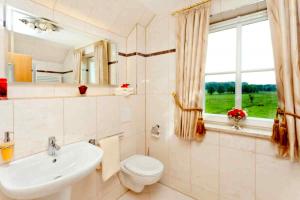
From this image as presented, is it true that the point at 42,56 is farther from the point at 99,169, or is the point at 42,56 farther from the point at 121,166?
the point at 121,166

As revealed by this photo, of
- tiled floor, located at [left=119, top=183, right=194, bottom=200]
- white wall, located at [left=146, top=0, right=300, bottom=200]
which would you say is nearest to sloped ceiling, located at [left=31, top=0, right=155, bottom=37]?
white wall, located at [left=146, top=0, right=300, bottom=200]

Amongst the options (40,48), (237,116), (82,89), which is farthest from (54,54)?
(237,116)

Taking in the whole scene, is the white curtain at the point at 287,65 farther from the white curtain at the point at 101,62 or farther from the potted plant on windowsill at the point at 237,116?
the white curtain at the point at 101,62

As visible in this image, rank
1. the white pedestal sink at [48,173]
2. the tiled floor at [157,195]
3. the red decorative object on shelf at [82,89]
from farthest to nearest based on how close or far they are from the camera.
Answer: the tiled floor at [157,195] < the red decorative object on shelf at [82,89] < the white pedestal sink at [48,173]

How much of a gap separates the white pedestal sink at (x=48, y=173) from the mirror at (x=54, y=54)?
0.62 meters

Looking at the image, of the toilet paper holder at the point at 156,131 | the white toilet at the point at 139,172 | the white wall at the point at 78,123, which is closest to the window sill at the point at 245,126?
the toilet paper holder at the point at 156,131

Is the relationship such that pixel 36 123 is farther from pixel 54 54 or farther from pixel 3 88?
pixel 54 54

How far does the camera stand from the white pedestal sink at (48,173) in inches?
32.5

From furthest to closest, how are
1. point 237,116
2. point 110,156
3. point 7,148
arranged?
point 110,156 → point 237,116 → point 7,148

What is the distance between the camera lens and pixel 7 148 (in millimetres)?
1034

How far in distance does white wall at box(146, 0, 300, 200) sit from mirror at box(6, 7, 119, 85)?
2.05 feet

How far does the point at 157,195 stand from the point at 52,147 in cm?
139

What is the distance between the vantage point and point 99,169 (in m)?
1.68

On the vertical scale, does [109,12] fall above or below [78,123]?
above
